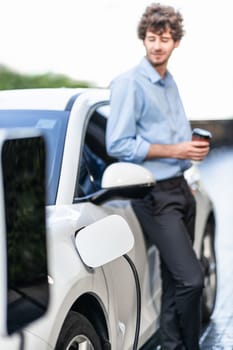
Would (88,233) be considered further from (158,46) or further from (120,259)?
(158,46)

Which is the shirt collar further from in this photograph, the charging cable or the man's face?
the charging cable

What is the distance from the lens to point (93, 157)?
5039 mm

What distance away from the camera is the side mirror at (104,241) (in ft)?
11.5

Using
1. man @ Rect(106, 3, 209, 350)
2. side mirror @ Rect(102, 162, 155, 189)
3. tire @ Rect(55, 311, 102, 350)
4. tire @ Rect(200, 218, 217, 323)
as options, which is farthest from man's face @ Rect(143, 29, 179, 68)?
tire @ Rect(200, 218, 217, 323)

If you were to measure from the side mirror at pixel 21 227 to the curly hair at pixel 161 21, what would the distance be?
2854 mm

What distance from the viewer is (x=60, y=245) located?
371 cm

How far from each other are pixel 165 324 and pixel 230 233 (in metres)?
5.62

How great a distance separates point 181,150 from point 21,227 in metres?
2.71

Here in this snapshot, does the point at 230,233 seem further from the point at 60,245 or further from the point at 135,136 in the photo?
the point at 60,245

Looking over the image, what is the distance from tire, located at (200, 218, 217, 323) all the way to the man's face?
5.59ft

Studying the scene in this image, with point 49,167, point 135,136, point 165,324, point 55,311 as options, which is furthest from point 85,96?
point 55,311

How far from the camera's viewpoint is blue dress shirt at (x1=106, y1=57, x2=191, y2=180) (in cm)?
473

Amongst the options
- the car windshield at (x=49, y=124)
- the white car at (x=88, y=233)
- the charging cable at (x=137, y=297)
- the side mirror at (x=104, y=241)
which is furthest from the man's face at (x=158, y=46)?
the side mirror at (x=104, y=241)

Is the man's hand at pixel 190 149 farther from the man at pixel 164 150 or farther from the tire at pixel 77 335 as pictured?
the tire at pixel 77 335
